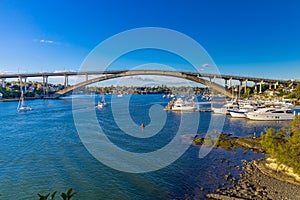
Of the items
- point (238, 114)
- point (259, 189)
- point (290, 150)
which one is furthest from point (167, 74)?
point (259, 189)

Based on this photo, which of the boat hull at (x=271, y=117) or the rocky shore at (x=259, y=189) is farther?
the boat hull at (x=271, y=117)

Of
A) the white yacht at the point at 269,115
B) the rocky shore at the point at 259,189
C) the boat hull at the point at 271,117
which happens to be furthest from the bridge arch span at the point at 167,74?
the rocky shore at the point at 259,189

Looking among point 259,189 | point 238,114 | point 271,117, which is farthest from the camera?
point 238,114

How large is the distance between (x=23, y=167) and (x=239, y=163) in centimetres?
687

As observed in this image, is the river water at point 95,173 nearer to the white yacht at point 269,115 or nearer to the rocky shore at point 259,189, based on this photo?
the rocky shore at point 259,189

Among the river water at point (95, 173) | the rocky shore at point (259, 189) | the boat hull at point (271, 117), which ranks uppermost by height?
the boat hull at point (271, 117)

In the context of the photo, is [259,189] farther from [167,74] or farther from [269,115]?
[167,74]

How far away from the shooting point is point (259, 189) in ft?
17.4

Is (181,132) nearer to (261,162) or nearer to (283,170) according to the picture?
(261,162)

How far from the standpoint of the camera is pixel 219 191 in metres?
5.32

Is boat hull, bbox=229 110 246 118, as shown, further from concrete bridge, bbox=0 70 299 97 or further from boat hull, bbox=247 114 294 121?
concrete bridge, bbox=0 70 299 97

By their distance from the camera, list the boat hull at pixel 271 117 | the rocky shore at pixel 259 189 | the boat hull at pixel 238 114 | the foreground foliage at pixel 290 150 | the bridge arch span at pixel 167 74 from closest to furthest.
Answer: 1. the rocky shore at pixel 259 189
2. the foreground foliage at pixel 290 150
3. the boat hull at pixel 271 117
4. the boat hull at pixel 238 114
5. the bridge arch span at pixel 167 74

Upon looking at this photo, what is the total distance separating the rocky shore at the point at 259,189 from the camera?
4.92 metres

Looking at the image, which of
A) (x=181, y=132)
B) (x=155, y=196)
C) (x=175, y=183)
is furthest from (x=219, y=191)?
(x=181, y=132)
